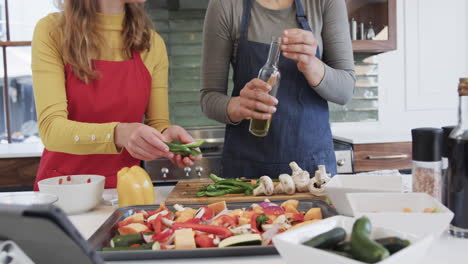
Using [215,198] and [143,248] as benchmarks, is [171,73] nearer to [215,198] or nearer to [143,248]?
[215,198]

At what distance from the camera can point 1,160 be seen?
2379 millimetres

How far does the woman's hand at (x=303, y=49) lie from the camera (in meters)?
1.32

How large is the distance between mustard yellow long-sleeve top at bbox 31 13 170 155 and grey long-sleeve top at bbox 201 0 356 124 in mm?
187

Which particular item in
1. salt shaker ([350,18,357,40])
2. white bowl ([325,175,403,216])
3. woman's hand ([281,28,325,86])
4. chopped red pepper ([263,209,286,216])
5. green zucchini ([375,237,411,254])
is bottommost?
chopped red pepper ([263,209,286,216])

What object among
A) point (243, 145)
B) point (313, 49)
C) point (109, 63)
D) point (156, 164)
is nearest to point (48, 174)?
point (109, 63)

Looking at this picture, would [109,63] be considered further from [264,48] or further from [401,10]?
[401,10]

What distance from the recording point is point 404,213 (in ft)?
2.41

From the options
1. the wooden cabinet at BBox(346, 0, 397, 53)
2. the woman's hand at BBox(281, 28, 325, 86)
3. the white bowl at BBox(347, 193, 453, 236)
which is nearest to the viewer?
the white bowl at BBox(347, 193, 453, 236)

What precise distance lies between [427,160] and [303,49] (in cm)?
55

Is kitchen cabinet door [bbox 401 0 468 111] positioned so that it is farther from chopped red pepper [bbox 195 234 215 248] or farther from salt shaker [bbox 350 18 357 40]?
chopped red pepper [bbox 195 234 215 248]

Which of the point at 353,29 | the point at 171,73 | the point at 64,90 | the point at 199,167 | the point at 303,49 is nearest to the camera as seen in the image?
the point at 303,49

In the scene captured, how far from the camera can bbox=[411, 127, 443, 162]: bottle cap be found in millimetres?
907

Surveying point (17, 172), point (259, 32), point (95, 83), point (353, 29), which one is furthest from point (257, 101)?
point (353, 29)

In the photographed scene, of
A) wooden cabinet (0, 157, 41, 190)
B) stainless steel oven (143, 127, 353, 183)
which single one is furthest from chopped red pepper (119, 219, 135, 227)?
wooden cabinet (0, 157, 41, 190)
